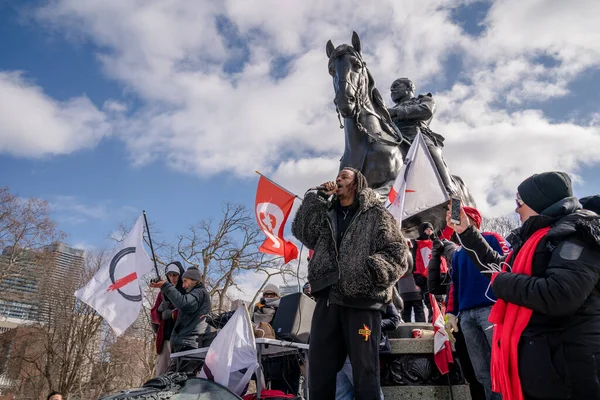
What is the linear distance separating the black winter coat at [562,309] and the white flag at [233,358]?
3158 mm

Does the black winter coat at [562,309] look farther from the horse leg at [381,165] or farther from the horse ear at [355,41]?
the horse ear at [355,41]

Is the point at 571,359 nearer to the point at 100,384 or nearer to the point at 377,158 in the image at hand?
the point at 377,158

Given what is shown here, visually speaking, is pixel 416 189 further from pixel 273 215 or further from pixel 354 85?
pixel 354 85

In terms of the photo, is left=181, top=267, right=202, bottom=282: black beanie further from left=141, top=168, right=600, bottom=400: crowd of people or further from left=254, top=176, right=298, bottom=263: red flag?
left=254, top=176, right=298, bottom=263: red flag

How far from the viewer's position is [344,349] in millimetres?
3424

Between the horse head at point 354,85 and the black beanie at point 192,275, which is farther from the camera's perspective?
the horse head at point 354,85

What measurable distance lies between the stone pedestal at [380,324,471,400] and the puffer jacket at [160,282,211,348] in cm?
245

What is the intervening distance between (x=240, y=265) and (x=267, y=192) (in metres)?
22.7

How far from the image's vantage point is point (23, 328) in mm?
35000

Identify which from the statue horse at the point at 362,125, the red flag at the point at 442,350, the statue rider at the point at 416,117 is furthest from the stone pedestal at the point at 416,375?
the statue rider at the point at 416,117

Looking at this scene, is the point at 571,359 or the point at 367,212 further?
the point at 367,212

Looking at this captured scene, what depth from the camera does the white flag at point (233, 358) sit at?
4.78 metres

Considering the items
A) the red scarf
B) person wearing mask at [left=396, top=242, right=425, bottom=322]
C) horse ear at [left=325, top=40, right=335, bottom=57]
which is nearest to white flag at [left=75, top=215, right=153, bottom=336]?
person wearing mask at [left=396, top=242, right=425, bottom=322]

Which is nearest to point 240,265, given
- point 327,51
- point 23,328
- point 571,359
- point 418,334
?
point 23,328
